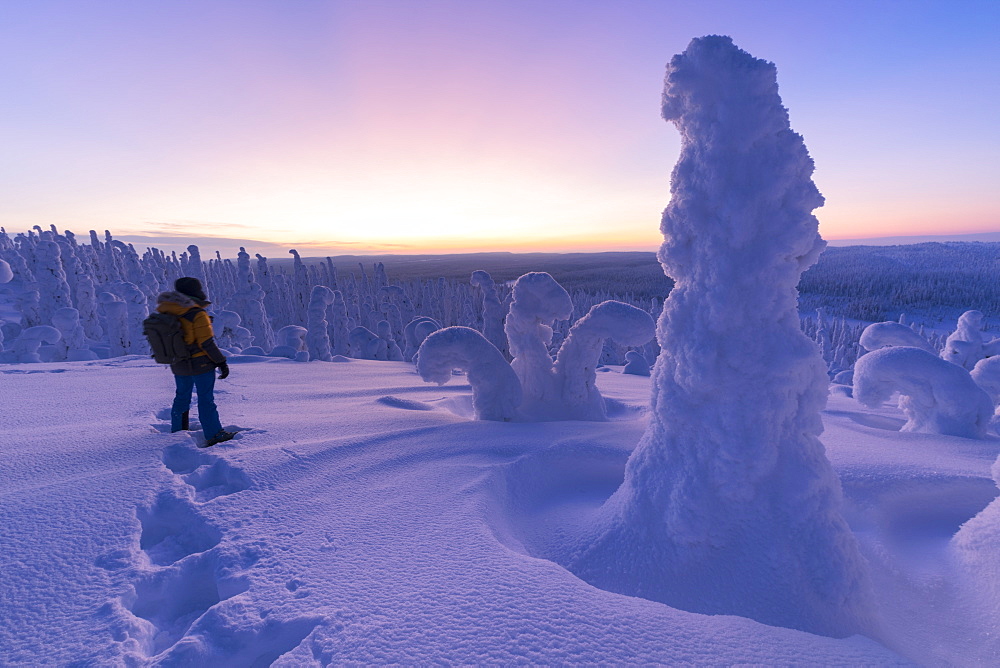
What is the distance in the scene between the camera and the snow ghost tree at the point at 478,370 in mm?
5400

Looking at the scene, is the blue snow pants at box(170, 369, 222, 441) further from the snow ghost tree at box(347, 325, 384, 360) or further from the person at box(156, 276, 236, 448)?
the snow ghost tree at box(347, 325, 384, 360)

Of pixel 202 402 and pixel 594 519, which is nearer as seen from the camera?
pixel 594 519

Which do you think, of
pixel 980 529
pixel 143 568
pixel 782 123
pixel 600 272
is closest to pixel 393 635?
pixel 143 568

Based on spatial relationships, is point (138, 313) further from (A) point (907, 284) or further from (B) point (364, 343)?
(A) point (907, 284)

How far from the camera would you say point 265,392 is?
20.8 ft

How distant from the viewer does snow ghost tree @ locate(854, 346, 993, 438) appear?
536 centimetres

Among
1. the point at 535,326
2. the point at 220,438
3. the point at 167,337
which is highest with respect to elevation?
the point at 167,337

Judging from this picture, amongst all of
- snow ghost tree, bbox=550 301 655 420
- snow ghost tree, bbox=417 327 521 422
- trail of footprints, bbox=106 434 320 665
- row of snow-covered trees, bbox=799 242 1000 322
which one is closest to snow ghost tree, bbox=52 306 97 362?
snow ghost tree, bbox=417 327 521 422

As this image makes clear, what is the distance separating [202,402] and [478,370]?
313cm

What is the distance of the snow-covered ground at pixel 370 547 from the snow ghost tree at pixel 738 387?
1.87 feet

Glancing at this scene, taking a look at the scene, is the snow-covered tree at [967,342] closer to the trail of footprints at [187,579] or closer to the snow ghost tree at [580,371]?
the snow ghost tree at [580,371]

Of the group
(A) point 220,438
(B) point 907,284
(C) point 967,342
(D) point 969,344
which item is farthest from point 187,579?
(B) point 907,284

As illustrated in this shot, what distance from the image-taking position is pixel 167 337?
3.73 m

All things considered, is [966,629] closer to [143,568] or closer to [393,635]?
[393,635]
